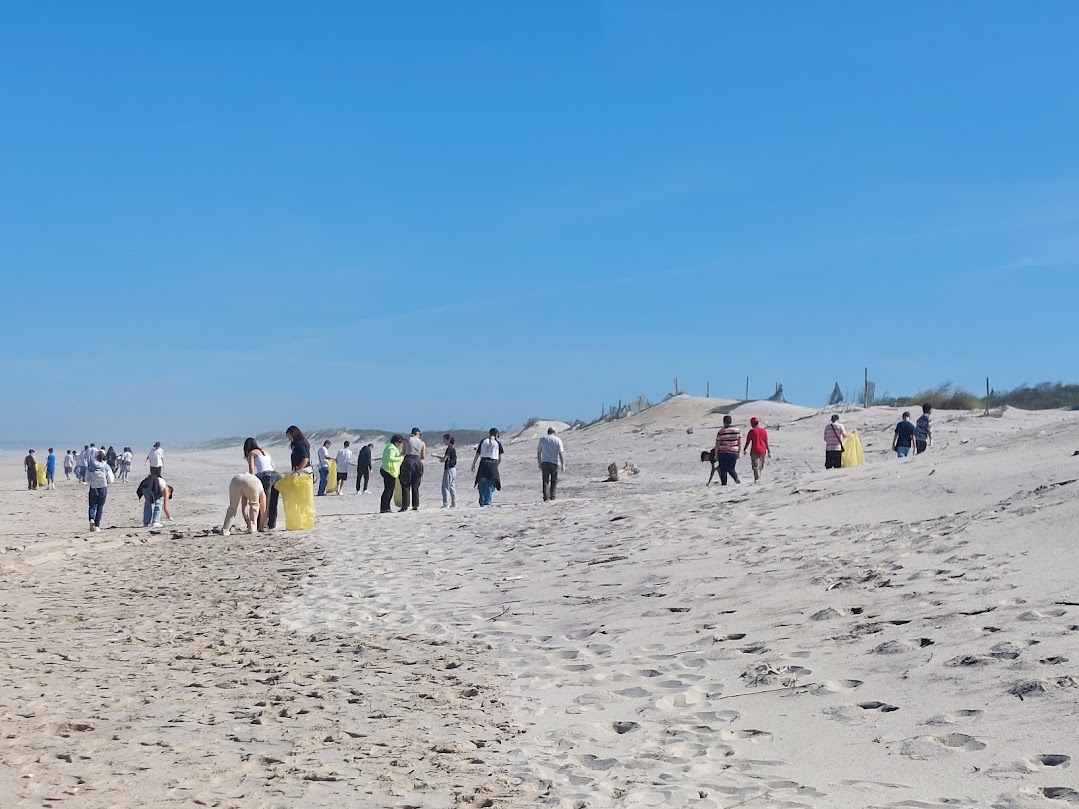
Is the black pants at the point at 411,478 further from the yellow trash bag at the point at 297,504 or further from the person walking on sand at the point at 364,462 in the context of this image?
the person walking on sand at the point at 364,462

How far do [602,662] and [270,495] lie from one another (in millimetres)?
10884

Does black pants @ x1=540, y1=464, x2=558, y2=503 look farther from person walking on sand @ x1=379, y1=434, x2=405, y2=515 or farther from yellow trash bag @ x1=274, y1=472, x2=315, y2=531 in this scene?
yellow trash bag @ x1=274, y1=472, x2=315, y2=531

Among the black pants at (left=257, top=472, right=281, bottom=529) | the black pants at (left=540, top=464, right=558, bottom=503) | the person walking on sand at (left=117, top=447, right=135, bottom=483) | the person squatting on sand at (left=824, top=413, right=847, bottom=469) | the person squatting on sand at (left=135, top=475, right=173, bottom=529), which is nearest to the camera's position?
the black pants at (left=257, top=472, right=281, bottom=529)

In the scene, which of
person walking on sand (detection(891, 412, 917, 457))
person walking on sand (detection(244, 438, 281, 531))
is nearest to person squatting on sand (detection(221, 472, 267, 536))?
person walking on sand (detection(244, 438, 281, 531))

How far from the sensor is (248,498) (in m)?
15.9

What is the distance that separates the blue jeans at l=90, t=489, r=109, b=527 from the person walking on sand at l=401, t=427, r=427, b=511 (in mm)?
5020

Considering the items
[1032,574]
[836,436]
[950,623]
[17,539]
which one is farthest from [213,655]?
[836,436]

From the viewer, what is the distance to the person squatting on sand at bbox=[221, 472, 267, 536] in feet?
51.9

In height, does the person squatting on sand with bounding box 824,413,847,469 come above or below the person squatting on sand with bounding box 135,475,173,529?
above

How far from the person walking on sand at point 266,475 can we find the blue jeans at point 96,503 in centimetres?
315

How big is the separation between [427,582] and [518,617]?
7.51ft

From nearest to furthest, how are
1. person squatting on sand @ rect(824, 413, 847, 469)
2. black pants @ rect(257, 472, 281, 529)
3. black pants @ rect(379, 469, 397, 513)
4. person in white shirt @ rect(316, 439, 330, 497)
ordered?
black pants @ rect(257, 472, 281, 529)
black pants @ rect(379, 469, 397, 513)
person squatting on sand @ rect(824, 413, 847, 469)
person in white shirt @ rect(316, 439, 330, 497)

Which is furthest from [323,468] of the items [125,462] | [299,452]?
[125,462]

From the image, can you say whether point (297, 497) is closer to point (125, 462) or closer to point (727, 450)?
point (727, 450)
